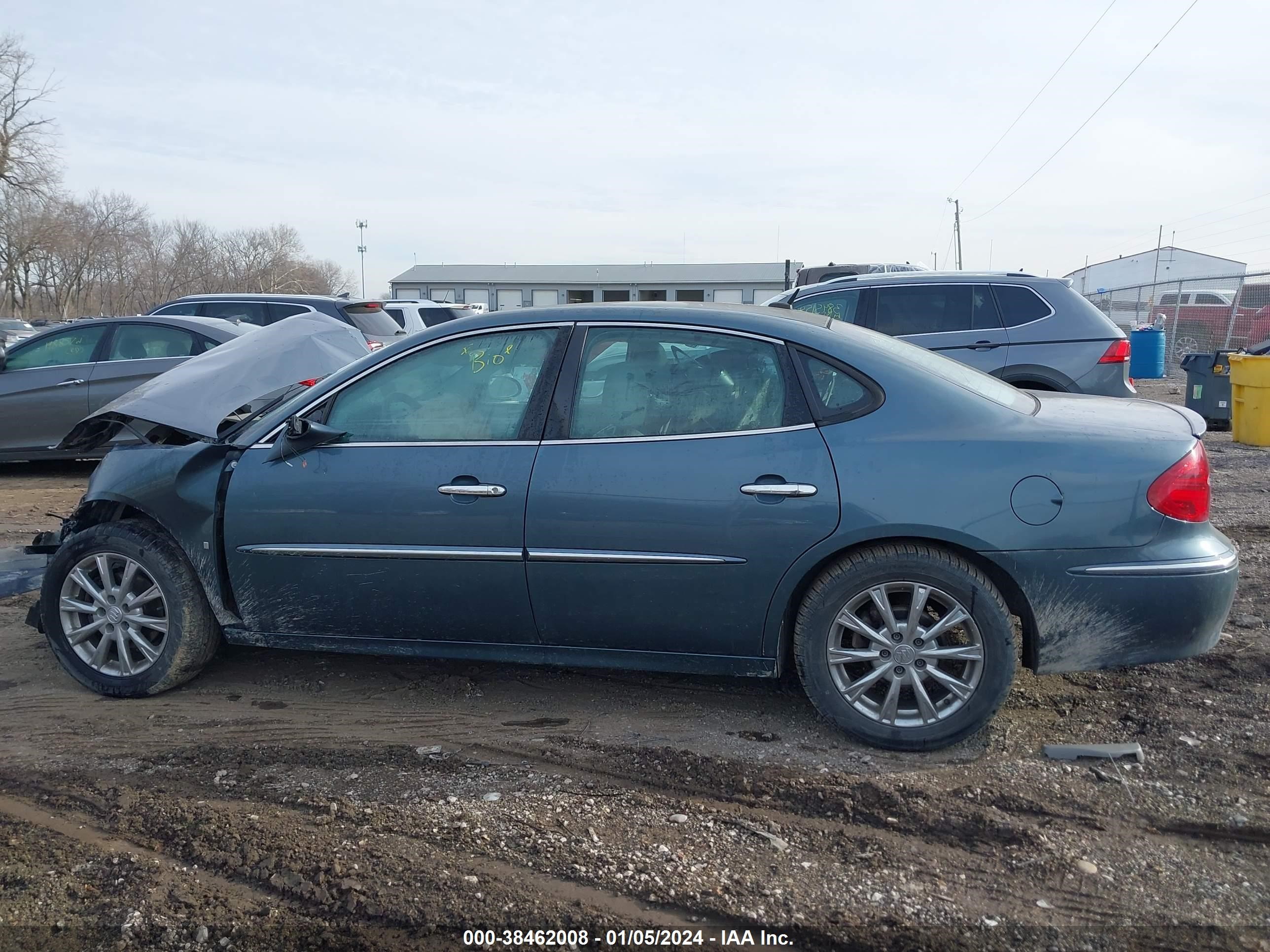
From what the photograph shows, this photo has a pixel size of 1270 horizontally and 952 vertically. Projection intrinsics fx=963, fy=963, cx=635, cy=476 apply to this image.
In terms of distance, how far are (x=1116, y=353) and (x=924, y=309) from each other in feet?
5.29

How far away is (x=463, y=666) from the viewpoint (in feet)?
14.8

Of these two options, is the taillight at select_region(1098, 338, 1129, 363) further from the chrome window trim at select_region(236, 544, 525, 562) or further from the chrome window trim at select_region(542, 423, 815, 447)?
the chrome window trim at select_region(236, 544, 525, 562)

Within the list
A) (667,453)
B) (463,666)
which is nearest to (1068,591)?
(667,453)

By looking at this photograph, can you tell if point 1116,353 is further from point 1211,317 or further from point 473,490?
point 1211,317

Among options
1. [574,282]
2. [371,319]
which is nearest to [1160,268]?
[574,282]

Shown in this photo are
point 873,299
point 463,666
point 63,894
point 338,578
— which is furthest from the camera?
point 873,299

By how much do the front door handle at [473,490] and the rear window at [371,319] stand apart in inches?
255

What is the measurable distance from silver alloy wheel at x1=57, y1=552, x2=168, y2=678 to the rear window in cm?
587

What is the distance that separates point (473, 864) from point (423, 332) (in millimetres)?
2186

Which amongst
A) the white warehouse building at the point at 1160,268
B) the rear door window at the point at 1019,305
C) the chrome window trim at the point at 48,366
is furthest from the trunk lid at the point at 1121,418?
the white warehouse building at the point at 1160,268

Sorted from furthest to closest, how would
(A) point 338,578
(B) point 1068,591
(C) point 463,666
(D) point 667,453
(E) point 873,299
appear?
(E) point 873,299 < (C) point 463,666 < (A) point 338,578 < (D) point 667,453 < (B) point 1068,591

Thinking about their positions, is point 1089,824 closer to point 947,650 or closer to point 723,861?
point 947,650

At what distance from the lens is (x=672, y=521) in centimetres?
357

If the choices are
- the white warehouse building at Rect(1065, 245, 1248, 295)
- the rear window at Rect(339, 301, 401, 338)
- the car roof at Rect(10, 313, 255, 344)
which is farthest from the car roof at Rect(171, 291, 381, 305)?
the white warehouse building at Rect(1065, 245, 1248, 295)
